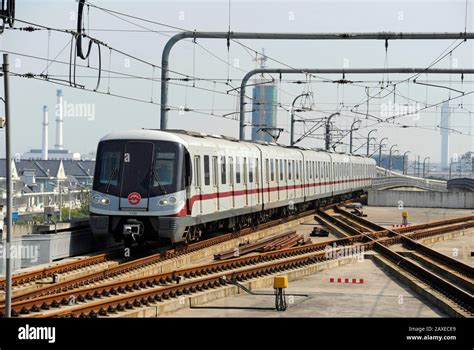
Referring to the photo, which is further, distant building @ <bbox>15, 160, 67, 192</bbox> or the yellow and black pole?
distant building @ <bbox>15, 160, 67, 192</bbox>

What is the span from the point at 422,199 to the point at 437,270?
38.5m

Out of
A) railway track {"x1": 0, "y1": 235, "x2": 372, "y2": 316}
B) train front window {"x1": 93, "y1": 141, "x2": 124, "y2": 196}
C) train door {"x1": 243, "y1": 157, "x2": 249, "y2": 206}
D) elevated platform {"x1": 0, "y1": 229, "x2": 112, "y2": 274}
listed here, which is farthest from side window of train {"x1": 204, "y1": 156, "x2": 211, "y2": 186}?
train door {"x1": 243, "y1": 157, "x2": 249, "y2": 206}

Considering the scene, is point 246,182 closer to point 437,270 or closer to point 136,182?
point 136,182

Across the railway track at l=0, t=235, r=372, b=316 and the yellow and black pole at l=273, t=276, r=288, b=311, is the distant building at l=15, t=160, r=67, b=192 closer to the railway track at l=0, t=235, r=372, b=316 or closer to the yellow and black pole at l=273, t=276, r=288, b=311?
the railway track at l=0, t=235, r=372, b=316

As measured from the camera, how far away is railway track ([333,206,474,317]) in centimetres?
1784

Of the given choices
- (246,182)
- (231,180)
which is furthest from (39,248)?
(246,182)

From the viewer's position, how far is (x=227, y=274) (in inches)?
782

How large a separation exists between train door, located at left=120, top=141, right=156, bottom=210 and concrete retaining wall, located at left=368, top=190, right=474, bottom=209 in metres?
40.4

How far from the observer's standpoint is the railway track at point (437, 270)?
17844 millimetres

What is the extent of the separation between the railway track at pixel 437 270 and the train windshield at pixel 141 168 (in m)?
6.66
